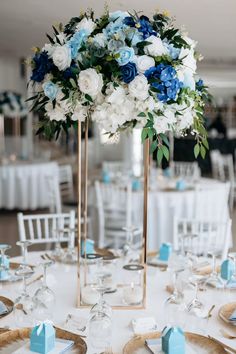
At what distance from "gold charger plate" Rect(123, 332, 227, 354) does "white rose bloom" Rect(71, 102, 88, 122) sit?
950mm

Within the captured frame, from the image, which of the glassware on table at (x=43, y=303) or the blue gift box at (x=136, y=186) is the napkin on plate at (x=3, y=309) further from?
the blue gift box at (x=136, y=186)

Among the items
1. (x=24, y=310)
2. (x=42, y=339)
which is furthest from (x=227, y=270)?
(x=42, y=339)

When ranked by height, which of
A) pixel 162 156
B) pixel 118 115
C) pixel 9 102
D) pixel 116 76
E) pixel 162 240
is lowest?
pixel 162 240

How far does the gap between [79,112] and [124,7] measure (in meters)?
2.20

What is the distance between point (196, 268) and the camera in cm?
301

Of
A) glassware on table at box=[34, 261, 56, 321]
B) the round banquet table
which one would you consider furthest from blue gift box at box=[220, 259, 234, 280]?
glassware on table at box=[34, 261, 56, 321]

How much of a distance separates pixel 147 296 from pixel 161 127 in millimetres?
948

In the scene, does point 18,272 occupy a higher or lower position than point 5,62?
lower

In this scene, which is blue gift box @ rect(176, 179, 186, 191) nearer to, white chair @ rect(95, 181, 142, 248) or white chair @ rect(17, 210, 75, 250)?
white chair @ rect(95, 181, 142, 248)

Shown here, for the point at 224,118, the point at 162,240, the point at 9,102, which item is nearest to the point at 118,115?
the point at 162,240

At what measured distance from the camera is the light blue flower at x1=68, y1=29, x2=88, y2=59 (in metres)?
2.12

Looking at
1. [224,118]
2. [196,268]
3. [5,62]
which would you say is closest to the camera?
[196,268]

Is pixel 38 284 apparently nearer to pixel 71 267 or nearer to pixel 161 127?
pixel 71 267

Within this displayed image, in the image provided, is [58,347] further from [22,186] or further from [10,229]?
[22,186]
